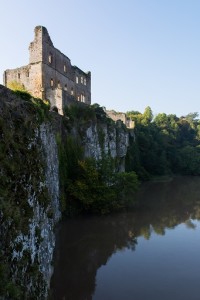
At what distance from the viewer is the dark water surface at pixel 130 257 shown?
1772 cm

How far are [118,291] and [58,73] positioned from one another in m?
32.4

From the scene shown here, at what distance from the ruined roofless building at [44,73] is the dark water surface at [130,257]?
14.3 m

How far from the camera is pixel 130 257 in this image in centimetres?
2258

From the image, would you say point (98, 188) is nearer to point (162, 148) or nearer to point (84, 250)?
point (84, 250)

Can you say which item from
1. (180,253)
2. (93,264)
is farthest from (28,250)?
(180,253)

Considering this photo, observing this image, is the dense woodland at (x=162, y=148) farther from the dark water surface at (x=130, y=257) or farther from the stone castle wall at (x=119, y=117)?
the dark water surface at (x=130, y=257)

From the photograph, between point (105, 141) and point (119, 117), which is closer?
point (105, 141)

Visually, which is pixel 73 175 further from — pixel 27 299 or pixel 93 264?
pixel 27 299

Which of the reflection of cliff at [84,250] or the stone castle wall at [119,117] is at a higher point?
the stone castle wall at [119,117]

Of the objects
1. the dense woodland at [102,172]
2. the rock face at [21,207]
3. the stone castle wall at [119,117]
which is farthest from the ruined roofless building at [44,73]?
the rock face at [21,207]

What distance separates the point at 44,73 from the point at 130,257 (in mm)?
26018

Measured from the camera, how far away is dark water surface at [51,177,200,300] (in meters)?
17.7

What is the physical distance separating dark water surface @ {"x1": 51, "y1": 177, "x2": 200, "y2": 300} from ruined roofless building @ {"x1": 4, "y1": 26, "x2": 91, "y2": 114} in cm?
1435

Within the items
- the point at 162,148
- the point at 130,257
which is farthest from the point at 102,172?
the point at 162,148
